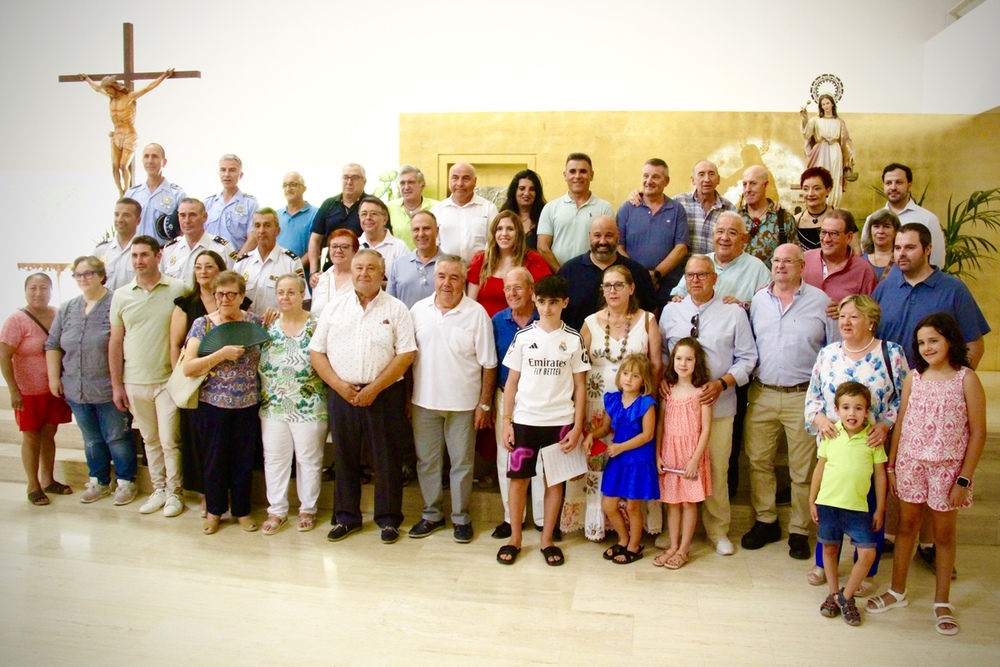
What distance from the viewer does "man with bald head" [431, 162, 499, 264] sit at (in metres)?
4.57

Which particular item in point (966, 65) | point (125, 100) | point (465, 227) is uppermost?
point (966, 65)

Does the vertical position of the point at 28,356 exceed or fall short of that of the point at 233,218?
it falls short

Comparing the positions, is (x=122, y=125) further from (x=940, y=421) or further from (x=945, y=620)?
(x=945, y=620)

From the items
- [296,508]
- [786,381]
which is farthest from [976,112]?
[296,508]

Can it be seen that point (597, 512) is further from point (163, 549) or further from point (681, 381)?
point (163, 549)

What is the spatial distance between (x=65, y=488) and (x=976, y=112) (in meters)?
8.43

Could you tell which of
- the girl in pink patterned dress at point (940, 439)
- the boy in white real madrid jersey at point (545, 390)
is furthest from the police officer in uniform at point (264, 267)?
the girl in pink patterned dress at point (940, 439)

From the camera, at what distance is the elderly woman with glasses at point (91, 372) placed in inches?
178

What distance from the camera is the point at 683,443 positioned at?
369cm

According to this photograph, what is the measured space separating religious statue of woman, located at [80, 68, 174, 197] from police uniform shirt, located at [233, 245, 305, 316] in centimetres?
327

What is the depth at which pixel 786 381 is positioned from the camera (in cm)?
372

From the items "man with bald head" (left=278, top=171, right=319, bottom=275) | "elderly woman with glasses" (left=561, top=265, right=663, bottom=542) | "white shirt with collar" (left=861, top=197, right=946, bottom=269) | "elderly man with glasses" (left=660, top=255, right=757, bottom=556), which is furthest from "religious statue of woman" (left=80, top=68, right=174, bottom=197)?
"white shirt with collar" (left=861, top=197, right=946, bottom=269)

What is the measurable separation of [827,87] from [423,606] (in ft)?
21.3

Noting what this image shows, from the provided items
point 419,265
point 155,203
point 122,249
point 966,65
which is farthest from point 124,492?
point 966,65
